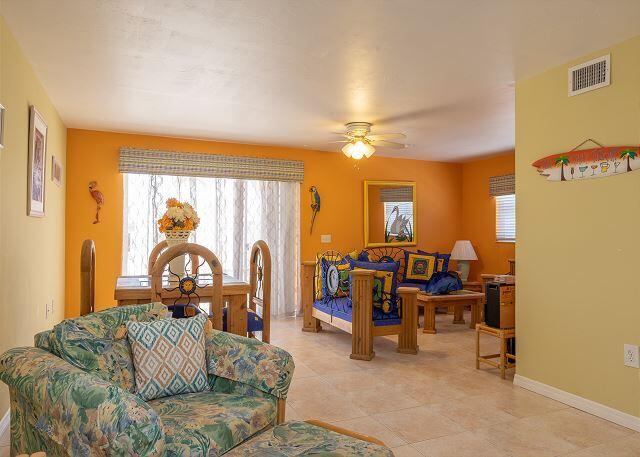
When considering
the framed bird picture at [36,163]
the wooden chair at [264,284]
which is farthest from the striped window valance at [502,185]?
the framed bird picture at [36,163]

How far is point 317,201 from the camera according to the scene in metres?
6.47

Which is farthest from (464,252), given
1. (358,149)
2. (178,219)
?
(178,219)

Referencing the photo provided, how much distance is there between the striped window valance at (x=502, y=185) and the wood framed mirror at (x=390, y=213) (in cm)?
115

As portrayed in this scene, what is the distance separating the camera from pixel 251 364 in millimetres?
2160

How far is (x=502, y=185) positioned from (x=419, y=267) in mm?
1781

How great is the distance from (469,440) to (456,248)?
4696 millimetres

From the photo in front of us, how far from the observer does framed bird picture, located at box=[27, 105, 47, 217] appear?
10.5 feet

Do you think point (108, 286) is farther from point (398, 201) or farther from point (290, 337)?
point (398, 201)

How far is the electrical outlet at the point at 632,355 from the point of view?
9.07 feet

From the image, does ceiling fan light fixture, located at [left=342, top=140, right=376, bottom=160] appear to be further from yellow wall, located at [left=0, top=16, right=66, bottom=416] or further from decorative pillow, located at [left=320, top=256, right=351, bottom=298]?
yellow wall, located at [left=0, top=16, right=66, bottom=416]

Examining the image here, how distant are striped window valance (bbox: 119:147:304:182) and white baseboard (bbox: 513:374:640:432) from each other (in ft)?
12.6

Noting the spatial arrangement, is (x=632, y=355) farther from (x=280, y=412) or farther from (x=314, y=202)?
(x=314, y=202)

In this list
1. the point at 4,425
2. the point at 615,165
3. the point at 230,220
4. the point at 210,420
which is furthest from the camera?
the point at 230,220

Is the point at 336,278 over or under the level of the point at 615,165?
under
